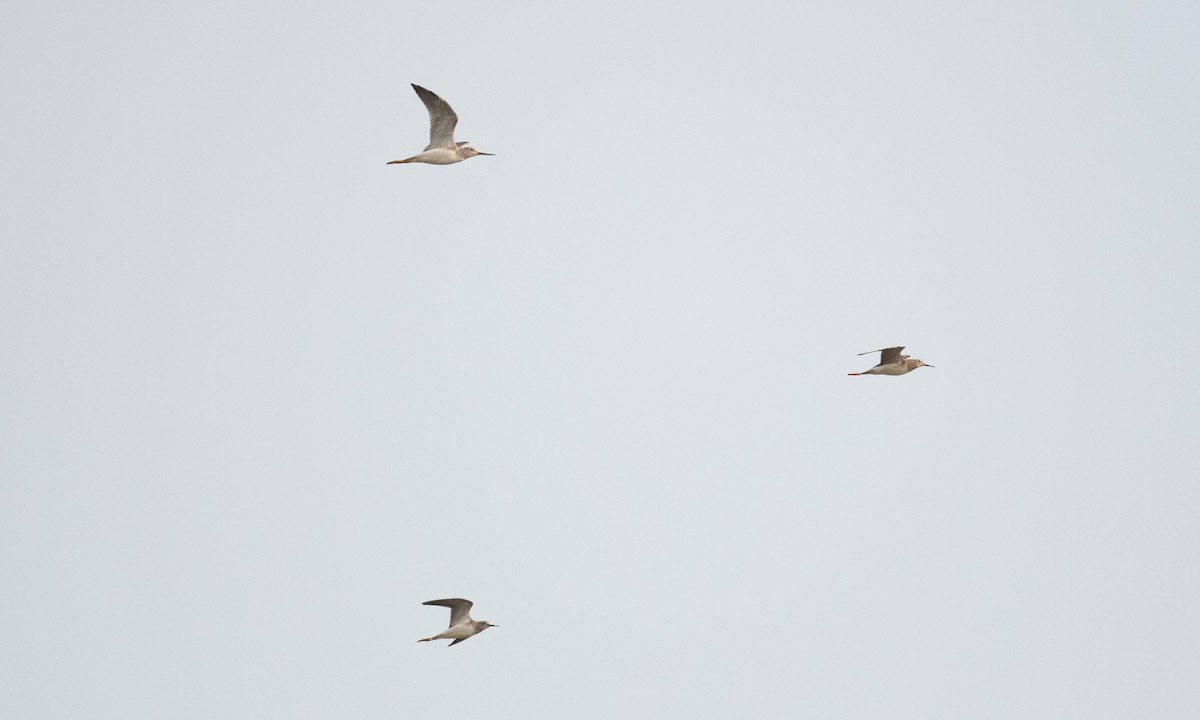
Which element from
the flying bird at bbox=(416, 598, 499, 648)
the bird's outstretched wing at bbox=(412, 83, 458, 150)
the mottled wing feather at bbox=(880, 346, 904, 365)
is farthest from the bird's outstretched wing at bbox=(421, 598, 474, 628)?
the mottled wing feather at bbox=(880, 346, 904, 365)

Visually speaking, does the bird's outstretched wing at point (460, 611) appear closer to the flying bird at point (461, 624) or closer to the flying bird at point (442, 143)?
the flying bird at point (461, 624)

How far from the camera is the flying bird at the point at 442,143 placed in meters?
52.3

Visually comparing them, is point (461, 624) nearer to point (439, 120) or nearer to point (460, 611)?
point (460, 611)

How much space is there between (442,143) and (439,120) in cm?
100

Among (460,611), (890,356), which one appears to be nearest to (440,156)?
(460,611)

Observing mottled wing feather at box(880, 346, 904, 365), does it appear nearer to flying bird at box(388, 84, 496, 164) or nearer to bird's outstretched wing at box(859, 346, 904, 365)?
bird's outstretched wing at box(859, 346, 904, 365)

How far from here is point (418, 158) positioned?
53062 mm

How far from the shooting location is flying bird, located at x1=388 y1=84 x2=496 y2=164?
172 ft

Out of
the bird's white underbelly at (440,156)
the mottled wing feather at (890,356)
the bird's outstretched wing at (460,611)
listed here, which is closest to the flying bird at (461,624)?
the bird's outstretched wing at (460,611)

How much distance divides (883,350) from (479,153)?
17.8m

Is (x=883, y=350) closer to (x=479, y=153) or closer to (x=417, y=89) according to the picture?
(x=479, y=153)

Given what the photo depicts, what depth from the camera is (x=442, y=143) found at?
53.6 m

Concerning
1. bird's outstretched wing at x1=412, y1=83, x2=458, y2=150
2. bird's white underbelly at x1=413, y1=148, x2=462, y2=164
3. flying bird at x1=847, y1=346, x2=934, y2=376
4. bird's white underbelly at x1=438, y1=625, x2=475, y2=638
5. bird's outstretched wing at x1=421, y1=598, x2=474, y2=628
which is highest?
bird's outstretched wing at x1=412, y1=83, x2=458, y2=150

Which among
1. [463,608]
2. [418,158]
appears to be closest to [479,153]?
[418,158]
